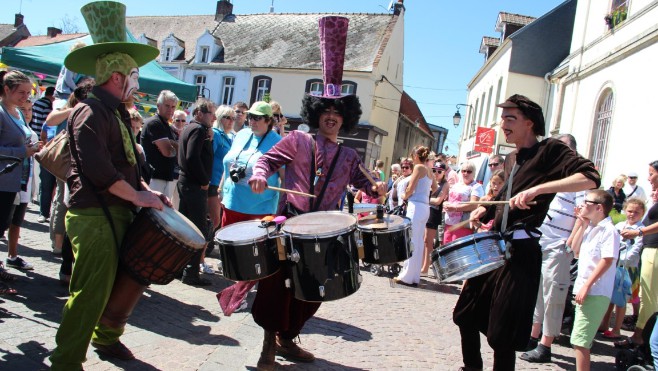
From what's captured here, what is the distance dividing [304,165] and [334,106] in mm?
496

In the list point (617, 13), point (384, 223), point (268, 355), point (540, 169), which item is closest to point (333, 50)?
point (384, 223)

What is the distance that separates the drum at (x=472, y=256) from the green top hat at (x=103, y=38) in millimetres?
2195

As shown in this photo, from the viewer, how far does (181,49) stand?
3634cm

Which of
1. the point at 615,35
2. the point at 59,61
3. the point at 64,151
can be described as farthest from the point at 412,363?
the point at 615,35

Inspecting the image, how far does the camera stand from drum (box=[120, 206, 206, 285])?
319 cm

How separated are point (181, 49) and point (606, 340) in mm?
34384

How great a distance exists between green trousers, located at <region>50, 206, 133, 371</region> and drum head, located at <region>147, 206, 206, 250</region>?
0.89 ft

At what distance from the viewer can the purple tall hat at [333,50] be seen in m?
3.92

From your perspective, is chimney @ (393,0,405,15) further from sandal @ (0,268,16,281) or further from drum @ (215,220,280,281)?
drum @ (215,220,280,281)

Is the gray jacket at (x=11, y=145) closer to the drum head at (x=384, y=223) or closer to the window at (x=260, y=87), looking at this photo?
the drum head at (x=384, y=223)

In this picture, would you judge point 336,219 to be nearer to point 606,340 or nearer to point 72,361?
point 72,361

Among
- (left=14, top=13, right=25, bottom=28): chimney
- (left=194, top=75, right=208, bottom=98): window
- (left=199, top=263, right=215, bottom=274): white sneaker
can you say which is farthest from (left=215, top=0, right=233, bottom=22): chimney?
(left=199, top=263, right=215, bottom=274): white sneaker

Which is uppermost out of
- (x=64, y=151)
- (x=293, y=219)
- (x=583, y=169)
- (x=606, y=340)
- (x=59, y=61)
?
(x=59, y=61)

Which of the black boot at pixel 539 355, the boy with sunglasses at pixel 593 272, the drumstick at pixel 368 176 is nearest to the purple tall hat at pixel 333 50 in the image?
the drumstick at pixel 368 176
